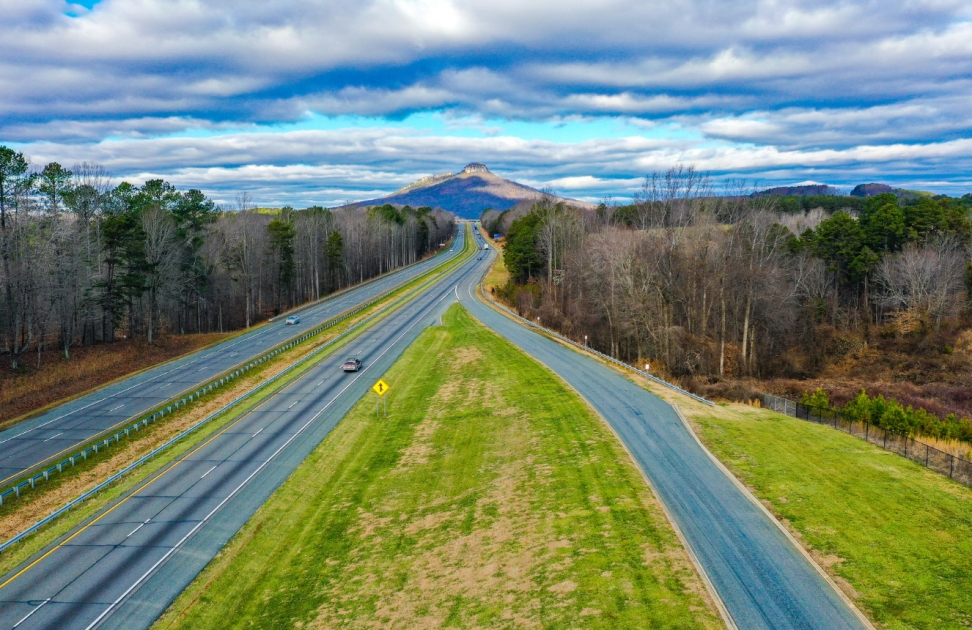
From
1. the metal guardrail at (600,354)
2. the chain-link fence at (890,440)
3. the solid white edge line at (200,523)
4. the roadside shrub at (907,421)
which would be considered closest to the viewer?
the solid white edge line at (200,523)

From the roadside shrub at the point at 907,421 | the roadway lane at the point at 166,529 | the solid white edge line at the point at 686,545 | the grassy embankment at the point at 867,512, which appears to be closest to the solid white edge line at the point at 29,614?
the roadway lane at the point at 166,529

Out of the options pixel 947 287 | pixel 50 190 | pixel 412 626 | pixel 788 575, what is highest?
pixel 50 190

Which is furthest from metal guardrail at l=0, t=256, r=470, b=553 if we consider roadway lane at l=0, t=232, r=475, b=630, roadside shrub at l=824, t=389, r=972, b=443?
roadside shrub at l=824, t=389, r=972, b=443

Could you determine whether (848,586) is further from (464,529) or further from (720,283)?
(720,283)

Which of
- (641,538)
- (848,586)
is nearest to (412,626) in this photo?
(641,538)

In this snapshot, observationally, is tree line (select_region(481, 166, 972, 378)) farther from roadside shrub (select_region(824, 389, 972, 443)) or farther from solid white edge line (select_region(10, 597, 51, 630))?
solid white edge line (select_region(10, 597, 51, 630))

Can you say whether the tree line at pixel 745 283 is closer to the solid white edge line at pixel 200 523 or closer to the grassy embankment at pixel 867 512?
the grassy embankment at pixel 867 512
